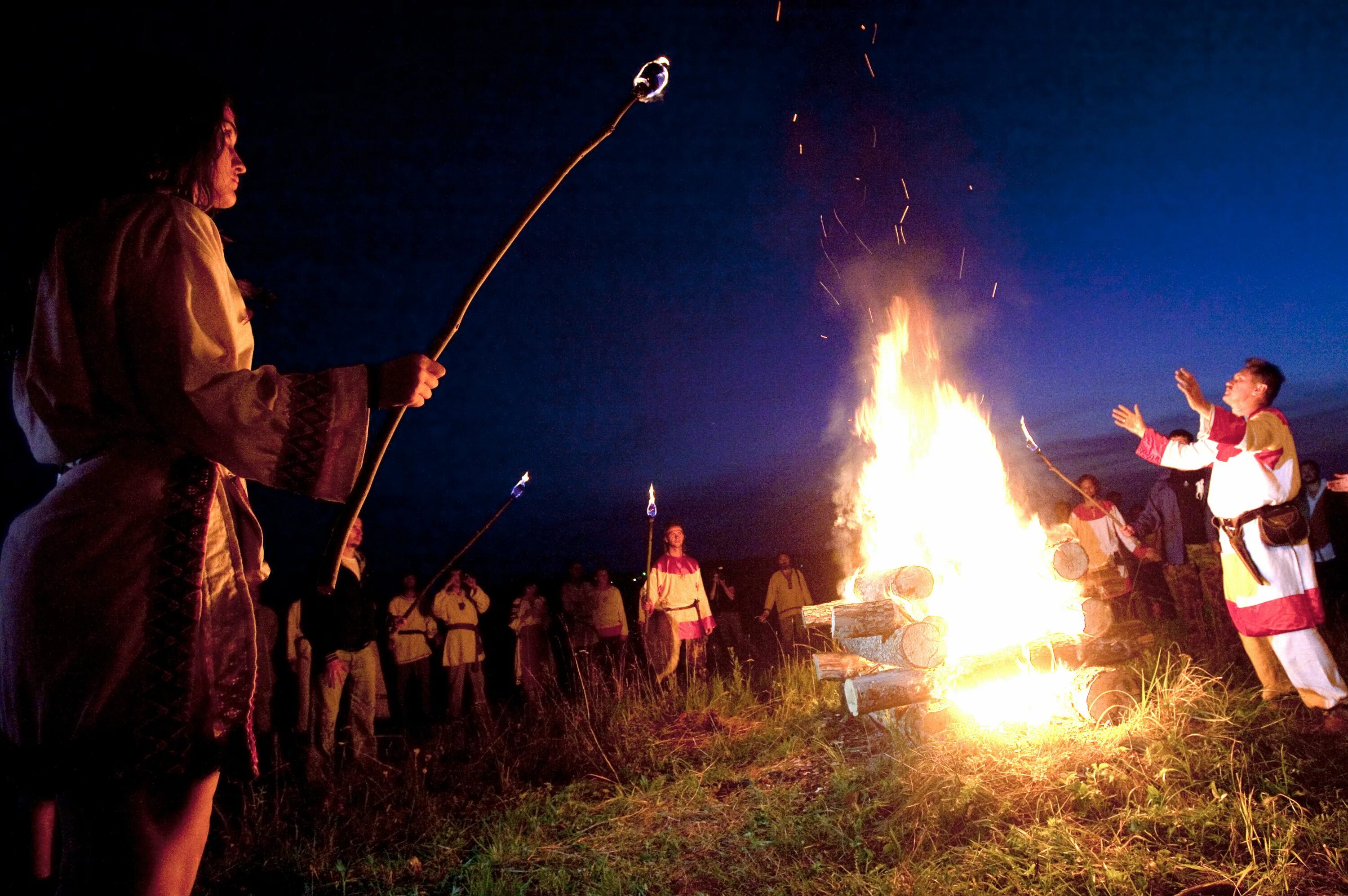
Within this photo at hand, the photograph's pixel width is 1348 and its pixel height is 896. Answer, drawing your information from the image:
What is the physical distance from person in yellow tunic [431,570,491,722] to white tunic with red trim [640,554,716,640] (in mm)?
2774

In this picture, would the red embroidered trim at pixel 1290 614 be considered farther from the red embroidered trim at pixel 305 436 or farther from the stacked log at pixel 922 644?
the red embroidered trim at pixel 305 436

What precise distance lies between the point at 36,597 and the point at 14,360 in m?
0.58

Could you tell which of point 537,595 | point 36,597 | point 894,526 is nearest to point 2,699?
point 36,597

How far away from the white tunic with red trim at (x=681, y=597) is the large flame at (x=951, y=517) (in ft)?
10.2

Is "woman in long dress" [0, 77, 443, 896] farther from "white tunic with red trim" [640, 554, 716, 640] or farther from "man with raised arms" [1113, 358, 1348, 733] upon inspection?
"white tunic with red trim" [640, 554, 716, 640]

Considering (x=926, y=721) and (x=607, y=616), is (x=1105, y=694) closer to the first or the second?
(x=926, y=721)

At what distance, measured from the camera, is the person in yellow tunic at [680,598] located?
920 centimetres

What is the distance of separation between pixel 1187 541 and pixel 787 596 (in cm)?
581

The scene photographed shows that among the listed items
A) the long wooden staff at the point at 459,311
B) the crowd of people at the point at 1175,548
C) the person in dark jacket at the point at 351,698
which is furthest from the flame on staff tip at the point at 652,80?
the crowd of people at the point at 1175,548

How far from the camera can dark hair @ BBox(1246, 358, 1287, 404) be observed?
4746 mm

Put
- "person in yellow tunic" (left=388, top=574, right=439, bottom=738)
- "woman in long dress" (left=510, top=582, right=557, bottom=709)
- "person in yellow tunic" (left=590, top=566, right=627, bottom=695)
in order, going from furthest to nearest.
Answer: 1. "person in yellow tunic" (left=590, top=566, right=627, bottom=695)
2. "woman in long dress" (left=510, top=582, right=557, bottom=709)
3. "person in yellow tunic" (left=388, top=574, right=439, bottom=738)

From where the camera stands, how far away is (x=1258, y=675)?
487cm

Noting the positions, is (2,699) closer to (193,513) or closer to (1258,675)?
(193,513)

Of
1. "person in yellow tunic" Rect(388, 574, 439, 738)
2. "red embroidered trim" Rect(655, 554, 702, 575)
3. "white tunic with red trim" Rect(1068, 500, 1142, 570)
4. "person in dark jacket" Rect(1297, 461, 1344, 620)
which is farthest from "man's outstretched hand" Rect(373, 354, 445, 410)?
"person in dark jacket" Rect(1297, 461, 1344, 620)
